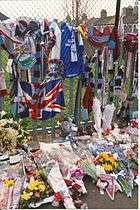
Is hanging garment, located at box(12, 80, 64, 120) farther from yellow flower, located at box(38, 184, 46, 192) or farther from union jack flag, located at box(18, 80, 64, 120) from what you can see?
yellow flower, located at box(38, 184, 46, 192)

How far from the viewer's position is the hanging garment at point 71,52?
16.2ft

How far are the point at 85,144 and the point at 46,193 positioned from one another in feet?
3.89

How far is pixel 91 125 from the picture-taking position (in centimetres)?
561

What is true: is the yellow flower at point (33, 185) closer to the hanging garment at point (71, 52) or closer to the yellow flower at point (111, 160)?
the yellow flower at point (111, 160)

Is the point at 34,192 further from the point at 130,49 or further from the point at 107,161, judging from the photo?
the point at 130,49

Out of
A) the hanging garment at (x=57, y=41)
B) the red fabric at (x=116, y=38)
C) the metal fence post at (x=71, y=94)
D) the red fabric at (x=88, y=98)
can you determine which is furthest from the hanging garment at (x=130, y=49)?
the hanging garment at (x=57, y=41)

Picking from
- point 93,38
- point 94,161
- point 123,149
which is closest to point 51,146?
point 94,161

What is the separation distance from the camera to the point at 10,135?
4.77m

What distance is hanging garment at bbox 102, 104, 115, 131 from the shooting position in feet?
18.0

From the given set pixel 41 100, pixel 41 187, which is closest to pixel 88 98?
pixel 41 100

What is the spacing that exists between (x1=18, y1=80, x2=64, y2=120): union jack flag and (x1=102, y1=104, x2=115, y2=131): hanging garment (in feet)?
2.17

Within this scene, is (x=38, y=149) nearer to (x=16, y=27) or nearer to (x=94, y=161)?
(x=94, y=161)

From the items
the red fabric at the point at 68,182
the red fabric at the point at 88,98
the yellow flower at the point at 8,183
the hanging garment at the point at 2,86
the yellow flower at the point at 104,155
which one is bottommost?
the red fabric at the point at 68,182

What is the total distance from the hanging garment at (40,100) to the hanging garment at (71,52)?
227mm
